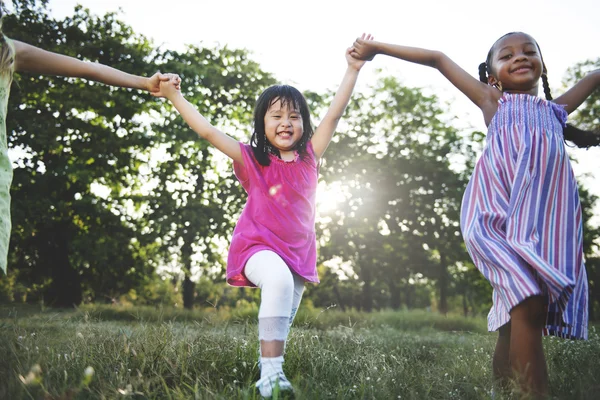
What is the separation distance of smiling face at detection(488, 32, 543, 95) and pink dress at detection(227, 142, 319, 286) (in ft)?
4.12

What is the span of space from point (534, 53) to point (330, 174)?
17.9 metres

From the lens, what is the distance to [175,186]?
17109 mm

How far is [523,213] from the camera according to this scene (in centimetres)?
252

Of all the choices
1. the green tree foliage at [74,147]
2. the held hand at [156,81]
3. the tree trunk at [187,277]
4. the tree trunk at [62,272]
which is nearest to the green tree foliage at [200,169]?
the tree trunk at [187,277]

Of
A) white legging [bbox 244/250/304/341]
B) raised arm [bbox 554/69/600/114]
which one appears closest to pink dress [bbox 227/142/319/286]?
white legging [bbox 244/250/304/341]

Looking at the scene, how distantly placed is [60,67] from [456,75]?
7.56 ft

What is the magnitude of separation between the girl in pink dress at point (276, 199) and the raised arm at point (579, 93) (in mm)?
1322

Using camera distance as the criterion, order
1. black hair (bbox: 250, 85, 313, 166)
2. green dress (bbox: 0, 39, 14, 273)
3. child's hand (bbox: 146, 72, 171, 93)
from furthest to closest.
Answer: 1. child's hand (bbox: 146, 72, 171, 93)
2. black hair (bbox: 250, 85, 313, 166)
3. green dress (bbox: 0, 39, 14, 273)

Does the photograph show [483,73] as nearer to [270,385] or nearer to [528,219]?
[528,219]

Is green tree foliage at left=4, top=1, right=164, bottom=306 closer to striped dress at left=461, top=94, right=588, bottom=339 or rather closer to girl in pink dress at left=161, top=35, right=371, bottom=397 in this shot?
girl in pink dress at left=161, top=35, right=371, bottom=397

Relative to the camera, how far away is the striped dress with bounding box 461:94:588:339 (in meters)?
2.40

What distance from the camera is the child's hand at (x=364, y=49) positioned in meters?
3.43

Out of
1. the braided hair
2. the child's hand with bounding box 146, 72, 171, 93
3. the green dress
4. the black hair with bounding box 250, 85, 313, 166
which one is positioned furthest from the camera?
the child's hand with bounding box 146, 72, 171, 93

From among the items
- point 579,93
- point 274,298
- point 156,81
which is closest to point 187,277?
point 156,81
